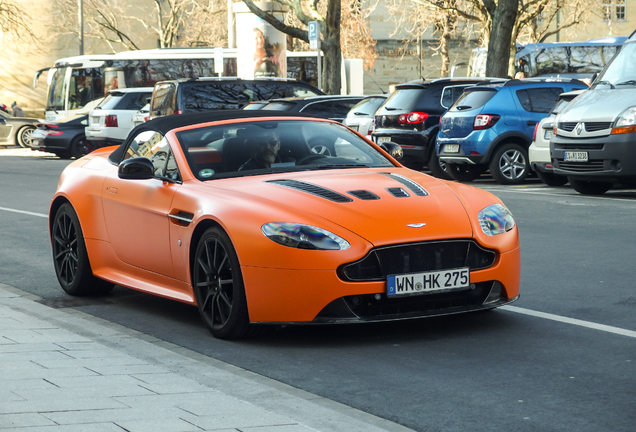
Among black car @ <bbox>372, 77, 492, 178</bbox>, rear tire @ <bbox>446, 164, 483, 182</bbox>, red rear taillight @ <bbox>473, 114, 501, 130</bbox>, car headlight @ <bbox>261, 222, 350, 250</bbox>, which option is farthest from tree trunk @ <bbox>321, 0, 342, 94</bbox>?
car headlight @ <bbox>261, 222, 350, 250</bbox>

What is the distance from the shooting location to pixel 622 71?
14.5 m

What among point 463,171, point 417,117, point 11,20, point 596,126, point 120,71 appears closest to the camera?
point 596,126

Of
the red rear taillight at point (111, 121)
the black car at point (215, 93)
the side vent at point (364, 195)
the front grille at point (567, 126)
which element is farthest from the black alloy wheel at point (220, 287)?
the red rear taillight at point (111, 121)

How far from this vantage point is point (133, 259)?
704 centimetres

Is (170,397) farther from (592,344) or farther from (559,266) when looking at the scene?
(559,266)

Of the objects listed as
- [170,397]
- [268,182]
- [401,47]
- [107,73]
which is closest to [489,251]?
[268,182]

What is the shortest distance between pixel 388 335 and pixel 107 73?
110 feet

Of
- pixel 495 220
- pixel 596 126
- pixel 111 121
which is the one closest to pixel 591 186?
pixel 596 126

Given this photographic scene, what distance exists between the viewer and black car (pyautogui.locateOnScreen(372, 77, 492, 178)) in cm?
1888

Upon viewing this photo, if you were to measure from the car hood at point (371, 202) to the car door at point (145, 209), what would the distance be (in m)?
0.54

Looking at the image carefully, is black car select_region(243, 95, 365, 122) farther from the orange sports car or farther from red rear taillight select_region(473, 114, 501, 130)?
the orange sports car

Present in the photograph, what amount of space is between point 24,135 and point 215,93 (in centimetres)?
1689

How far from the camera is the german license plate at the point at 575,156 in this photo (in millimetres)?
13914

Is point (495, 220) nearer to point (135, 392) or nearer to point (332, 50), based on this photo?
point (135, 392)
